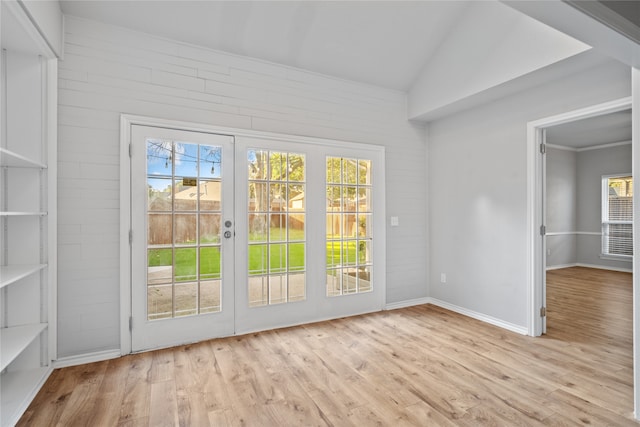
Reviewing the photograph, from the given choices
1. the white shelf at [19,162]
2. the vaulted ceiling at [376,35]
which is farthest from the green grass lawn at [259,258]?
the vaulted ceiling at [376,35]

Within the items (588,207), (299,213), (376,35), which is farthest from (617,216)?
(299,213)

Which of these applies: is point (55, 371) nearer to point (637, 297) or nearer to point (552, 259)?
point (637, 297)

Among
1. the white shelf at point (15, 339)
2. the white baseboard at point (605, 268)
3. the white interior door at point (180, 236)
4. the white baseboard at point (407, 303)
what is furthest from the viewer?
the white baseboard at point (605, 268)

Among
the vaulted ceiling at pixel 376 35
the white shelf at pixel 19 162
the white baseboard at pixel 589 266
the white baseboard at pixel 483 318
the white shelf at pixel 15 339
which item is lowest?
the white baseboard at pixel 483 318

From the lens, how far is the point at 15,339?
7.63ft

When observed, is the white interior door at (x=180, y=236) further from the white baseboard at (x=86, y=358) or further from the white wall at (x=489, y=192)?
the white wall at (x=489, y=192)

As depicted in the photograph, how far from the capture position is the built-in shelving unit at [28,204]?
2.49 metres

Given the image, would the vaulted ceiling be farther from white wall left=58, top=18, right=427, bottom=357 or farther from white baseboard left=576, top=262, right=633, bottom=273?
white baseboard left=576, top=262, right=633, bottom=273

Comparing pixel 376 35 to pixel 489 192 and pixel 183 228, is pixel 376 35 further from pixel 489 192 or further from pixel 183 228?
pixel 183 228

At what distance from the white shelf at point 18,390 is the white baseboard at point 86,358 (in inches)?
4.2

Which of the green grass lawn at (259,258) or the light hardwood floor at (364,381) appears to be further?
the green grass lawn at (259,258)

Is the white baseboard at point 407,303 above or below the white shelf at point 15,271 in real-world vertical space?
below

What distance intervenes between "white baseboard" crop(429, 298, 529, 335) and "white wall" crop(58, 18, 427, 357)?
2.87m

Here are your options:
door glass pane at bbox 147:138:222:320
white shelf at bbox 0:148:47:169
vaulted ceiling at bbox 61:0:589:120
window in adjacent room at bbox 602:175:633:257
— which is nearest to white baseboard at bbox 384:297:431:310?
door glass pane at bbox 147:138:222:320
